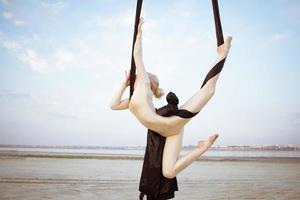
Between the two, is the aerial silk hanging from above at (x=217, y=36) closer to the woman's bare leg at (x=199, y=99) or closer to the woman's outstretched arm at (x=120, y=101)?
the woman's bare leg at (x=199, y=99)

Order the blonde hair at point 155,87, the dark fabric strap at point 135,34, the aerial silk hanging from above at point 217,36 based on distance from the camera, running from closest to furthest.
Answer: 1. the aerial silk hanging from above at point 217,36
2. the dark fabric strap at point 135,34
3. the blonde hair at point 155,87

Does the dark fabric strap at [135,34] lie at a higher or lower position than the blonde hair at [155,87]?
higher

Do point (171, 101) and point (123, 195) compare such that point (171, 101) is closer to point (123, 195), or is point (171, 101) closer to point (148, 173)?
point (148, 173)

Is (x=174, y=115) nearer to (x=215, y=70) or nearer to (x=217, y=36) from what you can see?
(x=215, y=70)

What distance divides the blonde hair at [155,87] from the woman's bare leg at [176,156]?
1.82 feet

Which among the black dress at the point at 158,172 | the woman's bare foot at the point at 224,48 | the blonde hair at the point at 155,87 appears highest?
the woman's bare foot at the point at 224,48

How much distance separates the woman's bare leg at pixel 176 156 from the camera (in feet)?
9.85

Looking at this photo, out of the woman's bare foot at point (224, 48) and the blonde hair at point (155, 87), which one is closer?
the woman's bare foot at point (224, 48)

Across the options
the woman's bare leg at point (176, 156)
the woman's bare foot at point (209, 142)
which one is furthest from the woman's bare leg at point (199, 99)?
the woman's bare foot at point (209, 142)

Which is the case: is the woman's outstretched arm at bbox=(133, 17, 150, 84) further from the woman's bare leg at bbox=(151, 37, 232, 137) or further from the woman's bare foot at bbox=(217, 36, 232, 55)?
the woman's bare foot at bbox=(217, 36, 232, 55)

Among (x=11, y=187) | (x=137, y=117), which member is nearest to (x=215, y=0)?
(x=137, y=117)

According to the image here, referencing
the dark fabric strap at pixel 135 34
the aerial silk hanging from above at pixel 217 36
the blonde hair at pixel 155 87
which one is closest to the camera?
the aerial silk hanging from above at pixel 217 36

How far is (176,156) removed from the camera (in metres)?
3.08

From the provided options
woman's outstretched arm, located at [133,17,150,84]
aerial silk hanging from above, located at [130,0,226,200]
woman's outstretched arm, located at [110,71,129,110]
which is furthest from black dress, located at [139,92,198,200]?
woman's outstretched arm, located at [110,71,129,110]
